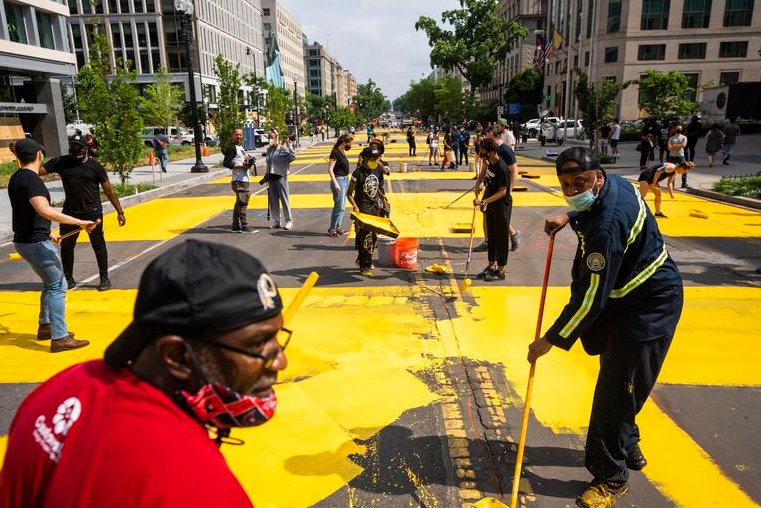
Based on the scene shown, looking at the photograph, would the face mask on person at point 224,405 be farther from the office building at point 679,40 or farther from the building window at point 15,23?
the office building at point 679,40

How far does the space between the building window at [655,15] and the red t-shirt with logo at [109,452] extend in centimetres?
6385

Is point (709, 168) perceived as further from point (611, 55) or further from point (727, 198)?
point (611, 55)

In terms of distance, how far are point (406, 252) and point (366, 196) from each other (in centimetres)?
113

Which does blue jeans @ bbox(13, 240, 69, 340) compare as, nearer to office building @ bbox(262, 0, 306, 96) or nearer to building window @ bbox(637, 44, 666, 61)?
building window @ bbox(637, 44, 666, 61)

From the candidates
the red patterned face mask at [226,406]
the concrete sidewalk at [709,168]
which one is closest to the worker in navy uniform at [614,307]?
the red patterned face mask at [226,406]

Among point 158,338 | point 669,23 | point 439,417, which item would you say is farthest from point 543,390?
point 669,23

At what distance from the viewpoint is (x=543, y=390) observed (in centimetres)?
478

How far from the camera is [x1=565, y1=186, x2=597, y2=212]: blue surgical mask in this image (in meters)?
3.31

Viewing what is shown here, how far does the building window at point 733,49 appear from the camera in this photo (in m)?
53.8

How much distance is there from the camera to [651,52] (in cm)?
5506

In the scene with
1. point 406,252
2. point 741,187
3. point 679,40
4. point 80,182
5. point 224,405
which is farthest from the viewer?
point 679,40

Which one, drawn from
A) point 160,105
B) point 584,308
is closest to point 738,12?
point 160,105

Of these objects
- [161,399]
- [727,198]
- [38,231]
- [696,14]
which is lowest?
[727,198]

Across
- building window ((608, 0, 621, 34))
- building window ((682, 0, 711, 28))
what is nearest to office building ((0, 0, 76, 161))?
building window ((608, 0, 621, 34))
